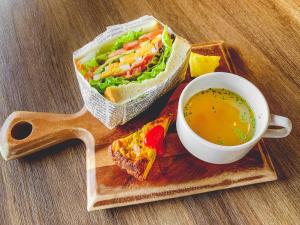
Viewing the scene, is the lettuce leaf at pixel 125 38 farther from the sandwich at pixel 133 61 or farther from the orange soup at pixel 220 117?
the orange soup at pixel 220 117

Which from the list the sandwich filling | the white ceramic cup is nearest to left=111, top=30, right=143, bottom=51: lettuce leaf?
the sandwich filling

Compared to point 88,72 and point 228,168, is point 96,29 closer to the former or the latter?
point 88,72

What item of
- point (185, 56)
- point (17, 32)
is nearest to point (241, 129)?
point (185, 56)

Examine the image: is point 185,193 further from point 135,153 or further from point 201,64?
point 201,64

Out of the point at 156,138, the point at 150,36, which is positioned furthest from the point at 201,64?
the point at 156,138

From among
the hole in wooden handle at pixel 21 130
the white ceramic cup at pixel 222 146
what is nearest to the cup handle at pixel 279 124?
the white ceramic cup at pixel 222 146

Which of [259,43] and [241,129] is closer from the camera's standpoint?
[241,129]

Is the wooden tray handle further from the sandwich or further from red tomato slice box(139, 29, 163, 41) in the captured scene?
red tomato slice box(139, 29, 163, 41)
